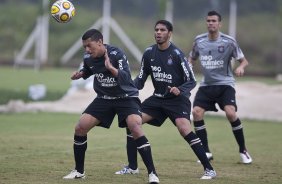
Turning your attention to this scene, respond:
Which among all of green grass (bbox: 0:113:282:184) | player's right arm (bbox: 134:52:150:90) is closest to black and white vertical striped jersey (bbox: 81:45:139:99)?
player's right arm (bbox: 134:52:150:90)

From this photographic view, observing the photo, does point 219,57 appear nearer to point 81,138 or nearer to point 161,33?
point 161,33

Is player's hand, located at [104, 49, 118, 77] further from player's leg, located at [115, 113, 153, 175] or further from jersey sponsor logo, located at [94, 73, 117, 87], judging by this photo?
player's leg, located at [115, 113, 153, 175]

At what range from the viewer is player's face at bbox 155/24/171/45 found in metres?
11.8

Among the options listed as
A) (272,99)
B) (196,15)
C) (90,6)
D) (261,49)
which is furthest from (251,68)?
(272,99)

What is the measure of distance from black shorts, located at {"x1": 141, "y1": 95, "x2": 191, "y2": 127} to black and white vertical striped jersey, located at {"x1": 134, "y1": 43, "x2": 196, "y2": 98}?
0.10m

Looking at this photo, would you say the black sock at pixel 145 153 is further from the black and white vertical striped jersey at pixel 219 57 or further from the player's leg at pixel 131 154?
the black and white vertical striped jersey at pixel 219 57

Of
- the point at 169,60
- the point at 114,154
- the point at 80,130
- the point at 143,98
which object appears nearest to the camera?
the point at 80,130

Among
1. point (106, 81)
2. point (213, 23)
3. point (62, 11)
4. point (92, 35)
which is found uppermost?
point (62, 11)

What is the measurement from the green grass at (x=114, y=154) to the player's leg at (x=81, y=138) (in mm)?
220

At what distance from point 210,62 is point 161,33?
9.15 feet

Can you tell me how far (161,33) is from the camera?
1180cm

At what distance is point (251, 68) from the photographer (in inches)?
2308

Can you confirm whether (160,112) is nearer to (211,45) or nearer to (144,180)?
(144,180)

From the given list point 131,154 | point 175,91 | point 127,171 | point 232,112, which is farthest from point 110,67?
point 232,112
